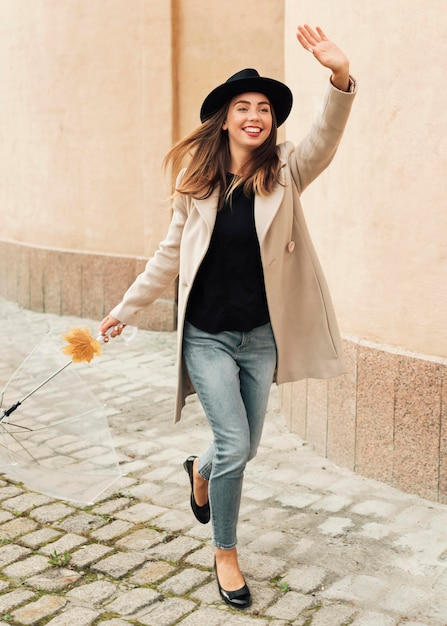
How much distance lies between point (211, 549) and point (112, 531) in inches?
20.8

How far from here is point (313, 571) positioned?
391cm

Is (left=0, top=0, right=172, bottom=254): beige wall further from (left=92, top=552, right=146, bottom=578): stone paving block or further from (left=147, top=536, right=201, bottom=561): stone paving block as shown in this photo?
(left=92, top=552, right=146, bottom=578): stone paving block

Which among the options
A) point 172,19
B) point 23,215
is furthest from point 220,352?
point 23,215

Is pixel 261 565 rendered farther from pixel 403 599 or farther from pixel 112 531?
pixel 112 531

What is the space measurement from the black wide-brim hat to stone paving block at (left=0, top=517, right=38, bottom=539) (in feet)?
7.00

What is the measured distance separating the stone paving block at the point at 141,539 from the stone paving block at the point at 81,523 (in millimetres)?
215

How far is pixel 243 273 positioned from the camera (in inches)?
145

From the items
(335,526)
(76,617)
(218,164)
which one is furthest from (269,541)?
(218,164)

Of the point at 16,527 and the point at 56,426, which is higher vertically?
the point at 56,426

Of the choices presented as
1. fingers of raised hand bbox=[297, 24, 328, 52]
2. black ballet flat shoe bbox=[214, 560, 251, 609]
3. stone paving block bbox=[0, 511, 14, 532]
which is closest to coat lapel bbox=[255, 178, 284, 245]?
fingers of raised hand bbox=[297, 24, 328, 52]

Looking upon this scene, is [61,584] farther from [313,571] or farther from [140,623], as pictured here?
[313,571]

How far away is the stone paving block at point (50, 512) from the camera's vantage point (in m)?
4.55

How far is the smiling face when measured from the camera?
3711mm

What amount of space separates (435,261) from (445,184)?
0.39m
